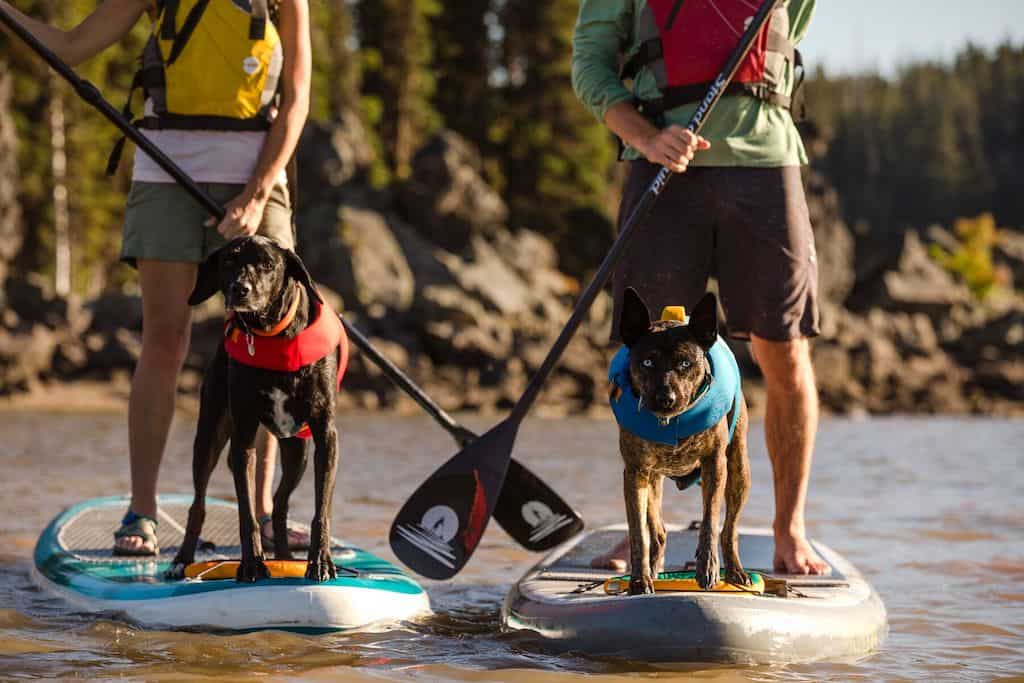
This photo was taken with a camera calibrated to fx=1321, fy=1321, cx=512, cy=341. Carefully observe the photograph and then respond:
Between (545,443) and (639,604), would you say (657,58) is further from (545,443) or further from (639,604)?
(545,443)

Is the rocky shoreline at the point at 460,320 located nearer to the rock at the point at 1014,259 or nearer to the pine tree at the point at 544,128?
the pine tree at the point at 544,128

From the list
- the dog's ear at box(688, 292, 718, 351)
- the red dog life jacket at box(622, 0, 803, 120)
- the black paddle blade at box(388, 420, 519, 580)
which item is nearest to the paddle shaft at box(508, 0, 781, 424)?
the red dog life jacket at box(622, 0, 803, 120)

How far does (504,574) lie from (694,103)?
255 cm

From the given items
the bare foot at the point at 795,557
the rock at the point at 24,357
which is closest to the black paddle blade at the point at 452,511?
the bare foot at the point at 795,557

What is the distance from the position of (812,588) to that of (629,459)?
3.48 ft

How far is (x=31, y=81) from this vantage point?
3834 centimetres

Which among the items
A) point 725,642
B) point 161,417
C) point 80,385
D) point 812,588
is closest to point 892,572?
point 812,588

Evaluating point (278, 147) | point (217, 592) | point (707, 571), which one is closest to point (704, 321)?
point (707, 571)

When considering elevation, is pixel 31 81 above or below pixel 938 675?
above

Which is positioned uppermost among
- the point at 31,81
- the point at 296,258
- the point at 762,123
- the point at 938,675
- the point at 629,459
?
the point at 31,81

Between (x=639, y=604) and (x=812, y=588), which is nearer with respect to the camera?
(x=639, y=604)

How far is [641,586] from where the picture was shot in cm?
427

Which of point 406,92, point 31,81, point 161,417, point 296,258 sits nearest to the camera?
point 296,258

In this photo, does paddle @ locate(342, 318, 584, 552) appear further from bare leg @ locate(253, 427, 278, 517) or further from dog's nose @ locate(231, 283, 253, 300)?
dog's nose @ locate(231, 283, 253, 300)
